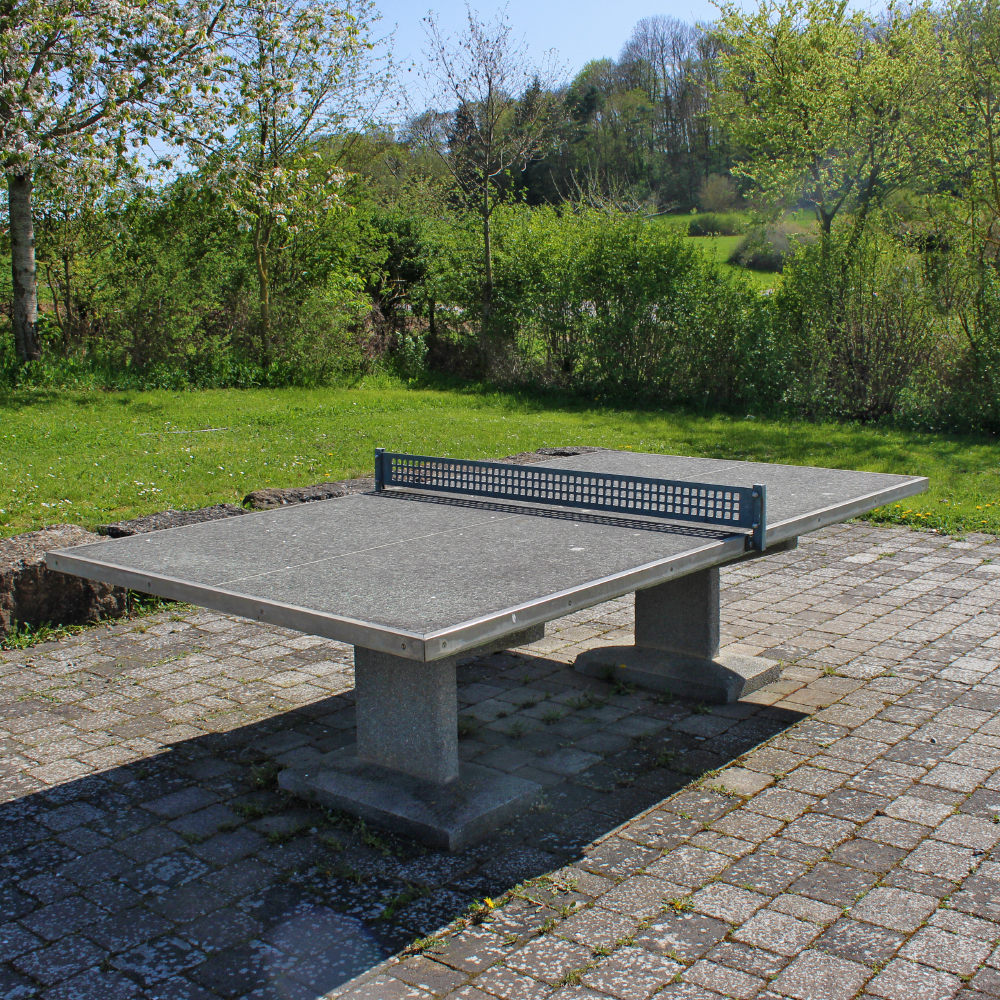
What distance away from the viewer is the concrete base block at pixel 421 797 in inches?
143

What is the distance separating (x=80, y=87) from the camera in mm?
15828

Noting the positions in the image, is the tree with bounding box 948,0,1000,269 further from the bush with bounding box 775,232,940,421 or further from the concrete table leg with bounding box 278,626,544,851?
the concrete table leg with bounding box 278,626,544,851

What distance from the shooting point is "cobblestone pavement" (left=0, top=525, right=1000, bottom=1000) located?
287cm

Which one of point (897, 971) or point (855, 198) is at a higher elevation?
point (855, 198)

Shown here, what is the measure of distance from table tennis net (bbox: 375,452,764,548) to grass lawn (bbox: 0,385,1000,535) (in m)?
3.24

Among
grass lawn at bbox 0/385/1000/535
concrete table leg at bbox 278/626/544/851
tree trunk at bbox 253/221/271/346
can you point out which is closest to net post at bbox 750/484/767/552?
concrete table leg at bbox 278/626/544/851

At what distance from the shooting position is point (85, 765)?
170 inches

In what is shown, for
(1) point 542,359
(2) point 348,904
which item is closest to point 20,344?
(1) point 542,359

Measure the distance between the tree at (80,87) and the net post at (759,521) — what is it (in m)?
14.4

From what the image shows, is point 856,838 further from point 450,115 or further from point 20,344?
point 450,115

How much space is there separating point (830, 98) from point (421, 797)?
15.9 meters

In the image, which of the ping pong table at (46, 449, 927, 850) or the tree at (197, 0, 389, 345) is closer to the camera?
the ping pong table at (46, 449, 927, 850)

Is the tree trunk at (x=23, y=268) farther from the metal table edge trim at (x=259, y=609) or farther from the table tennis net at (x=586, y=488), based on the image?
the metal table edge trim at (x=259, y=609)

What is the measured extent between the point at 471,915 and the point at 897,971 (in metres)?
1.27
